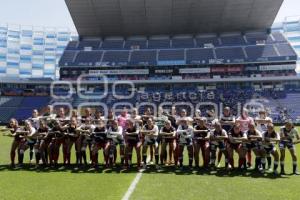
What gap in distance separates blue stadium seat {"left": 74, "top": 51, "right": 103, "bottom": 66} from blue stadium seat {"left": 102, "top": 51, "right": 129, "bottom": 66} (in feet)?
3.84

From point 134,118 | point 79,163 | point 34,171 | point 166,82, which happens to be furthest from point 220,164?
point 166,82

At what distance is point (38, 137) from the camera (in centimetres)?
1249

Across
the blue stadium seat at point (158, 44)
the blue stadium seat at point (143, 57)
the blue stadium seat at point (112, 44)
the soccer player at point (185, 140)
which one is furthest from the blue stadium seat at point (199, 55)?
the soccer player at point (185, 140)

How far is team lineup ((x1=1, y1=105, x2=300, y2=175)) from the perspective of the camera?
11.5 meters

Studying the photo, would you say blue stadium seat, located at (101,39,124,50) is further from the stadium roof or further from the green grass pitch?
the green grass pitch

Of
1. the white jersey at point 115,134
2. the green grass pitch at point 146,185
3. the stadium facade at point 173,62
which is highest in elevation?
the stadium facade at point 173,62

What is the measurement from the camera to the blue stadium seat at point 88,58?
5425 centimetres

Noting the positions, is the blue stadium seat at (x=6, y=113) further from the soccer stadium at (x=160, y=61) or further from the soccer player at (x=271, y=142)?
the soccer player at (x=271, y=142)

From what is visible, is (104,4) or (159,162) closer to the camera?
(159,162)

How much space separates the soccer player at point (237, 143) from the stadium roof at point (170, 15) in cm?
3866

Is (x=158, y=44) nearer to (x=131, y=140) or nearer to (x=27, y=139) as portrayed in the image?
(x=27, y=139)

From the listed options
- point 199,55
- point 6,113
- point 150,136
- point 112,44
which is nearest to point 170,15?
point 199,55

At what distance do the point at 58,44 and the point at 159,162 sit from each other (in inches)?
2387

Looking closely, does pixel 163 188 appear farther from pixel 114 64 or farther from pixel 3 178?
pixel 114 64
